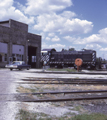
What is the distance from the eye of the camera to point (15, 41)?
37156 mm

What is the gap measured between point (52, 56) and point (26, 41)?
34.3ft

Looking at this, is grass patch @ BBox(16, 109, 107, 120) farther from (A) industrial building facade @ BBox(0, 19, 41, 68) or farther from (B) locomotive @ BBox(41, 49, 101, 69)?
(A) industrial building facade @ BBox(0, 19, 41, 68)

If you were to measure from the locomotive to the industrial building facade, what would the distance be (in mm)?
7794

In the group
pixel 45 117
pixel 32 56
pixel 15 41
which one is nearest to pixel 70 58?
pixel 15 41

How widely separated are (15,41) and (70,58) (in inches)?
507

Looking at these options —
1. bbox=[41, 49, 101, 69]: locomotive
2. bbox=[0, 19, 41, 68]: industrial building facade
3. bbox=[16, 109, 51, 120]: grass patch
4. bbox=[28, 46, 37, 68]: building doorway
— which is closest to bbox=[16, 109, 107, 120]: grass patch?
Result: bbox=[16, 109, 51, 120]: grass patch

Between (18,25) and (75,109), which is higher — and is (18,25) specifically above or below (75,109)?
above

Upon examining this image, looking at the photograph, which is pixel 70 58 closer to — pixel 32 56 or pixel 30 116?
pixel 32 56

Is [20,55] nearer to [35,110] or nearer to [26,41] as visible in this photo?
[26,41]

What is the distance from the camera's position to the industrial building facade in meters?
34.3

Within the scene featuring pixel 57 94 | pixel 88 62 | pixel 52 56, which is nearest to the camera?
pixel 57 94

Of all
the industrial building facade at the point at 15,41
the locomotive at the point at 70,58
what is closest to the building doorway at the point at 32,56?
the industrial building facade at the point at 15,41

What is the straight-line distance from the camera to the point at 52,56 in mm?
32531

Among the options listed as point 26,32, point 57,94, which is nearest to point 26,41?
point 26,32
